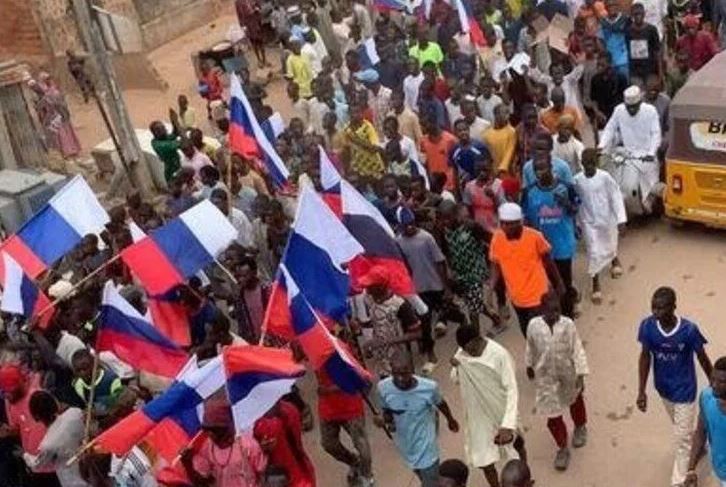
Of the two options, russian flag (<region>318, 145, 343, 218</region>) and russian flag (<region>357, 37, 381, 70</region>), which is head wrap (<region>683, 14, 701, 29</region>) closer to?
russian flag (<region>357, 37, 381, 70</region>)

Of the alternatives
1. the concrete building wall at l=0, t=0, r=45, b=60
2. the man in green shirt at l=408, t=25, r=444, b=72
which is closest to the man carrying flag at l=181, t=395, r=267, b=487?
the man in green shirt at l=408, t=25, r=444, b=72

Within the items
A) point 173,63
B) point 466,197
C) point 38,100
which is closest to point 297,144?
point 466,197

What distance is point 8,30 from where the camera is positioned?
19469mm

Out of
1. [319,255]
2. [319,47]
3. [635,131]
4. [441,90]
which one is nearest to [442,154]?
[441,90]

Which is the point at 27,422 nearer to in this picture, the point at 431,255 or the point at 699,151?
the point at 431,255

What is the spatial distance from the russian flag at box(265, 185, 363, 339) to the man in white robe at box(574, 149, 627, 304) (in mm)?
2564

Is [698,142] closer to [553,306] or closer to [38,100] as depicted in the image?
[553,306]

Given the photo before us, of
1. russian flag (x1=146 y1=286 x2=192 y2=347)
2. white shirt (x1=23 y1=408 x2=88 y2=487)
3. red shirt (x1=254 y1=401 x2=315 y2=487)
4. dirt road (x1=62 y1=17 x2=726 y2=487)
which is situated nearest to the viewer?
red shirt (x1=254 y1=401 x2=315 y2=487)

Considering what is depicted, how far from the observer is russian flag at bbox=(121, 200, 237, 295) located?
8.55m

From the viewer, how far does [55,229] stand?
29.9 ft

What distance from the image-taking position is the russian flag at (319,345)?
7426 millimetres

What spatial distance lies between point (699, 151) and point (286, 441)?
525 centimetres

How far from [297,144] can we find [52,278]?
2.64m

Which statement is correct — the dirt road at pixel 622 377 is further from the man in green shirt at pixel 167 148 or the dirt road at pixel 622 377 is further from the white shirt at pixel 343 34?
the white shirt at pixel 343 34
